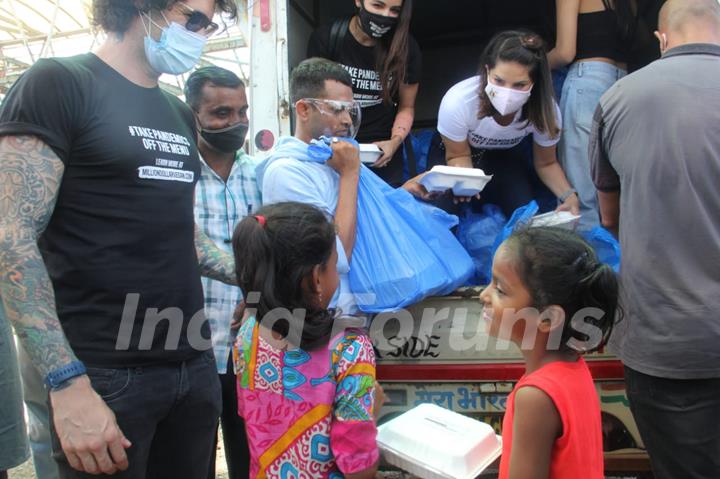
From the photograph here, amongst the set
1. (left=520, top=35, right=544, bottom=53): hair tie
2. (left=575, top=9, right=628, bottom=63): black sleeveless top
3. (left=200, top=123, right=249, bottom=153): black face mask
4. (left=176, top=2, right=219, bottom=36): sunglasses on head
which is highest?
(left=575, top=9, right=628, bottom=63): black sleeveless top

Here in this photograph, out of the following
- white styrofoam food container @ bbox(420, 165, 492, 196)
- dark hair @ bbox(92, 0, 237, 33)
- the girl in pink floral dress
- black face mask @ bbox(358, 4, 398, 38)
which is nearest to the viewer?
the girl in pink floral dress

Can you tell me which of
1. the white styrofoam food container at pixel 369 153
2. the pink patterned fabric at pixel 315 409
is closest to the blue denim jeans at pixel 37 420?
the pink patterned fabric at pixel 315 409

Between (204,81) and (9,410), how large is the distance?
4.73 feet

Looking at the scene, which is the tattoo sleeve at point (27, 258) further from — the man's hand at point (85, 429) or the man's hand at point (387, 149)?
the man's hand at point (387, 149)

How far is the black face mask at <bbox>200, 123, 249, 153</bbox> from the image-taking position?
7.24 ft

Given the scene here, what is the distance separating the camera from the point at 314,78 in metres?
2.30

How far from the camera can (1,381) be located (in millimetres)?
2002

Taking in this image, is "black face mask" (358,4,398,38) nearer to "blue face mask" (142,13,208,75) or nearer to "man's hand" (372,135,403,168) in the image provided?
"man's hand" (372,135,403,168)

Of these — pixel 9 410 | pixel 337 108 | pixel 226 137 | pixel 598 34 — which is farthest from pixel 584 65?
pixel 9 410

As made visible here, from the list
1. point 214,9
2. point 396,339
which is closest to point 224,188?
point 214,9

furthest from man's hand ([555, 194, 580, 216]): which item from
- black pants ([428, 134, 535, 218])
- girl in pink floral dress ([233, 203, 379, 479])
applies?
girl in pink floral dress ([233, 203, 379, 479])

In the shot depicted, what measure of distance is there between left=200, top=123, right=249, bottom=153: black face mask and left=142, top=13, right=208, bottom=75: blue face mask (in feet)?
1.99

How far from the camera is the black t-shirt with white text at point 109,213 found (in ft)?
4.23

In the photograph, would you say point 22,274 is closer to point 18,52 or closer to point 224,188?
point 224,188
